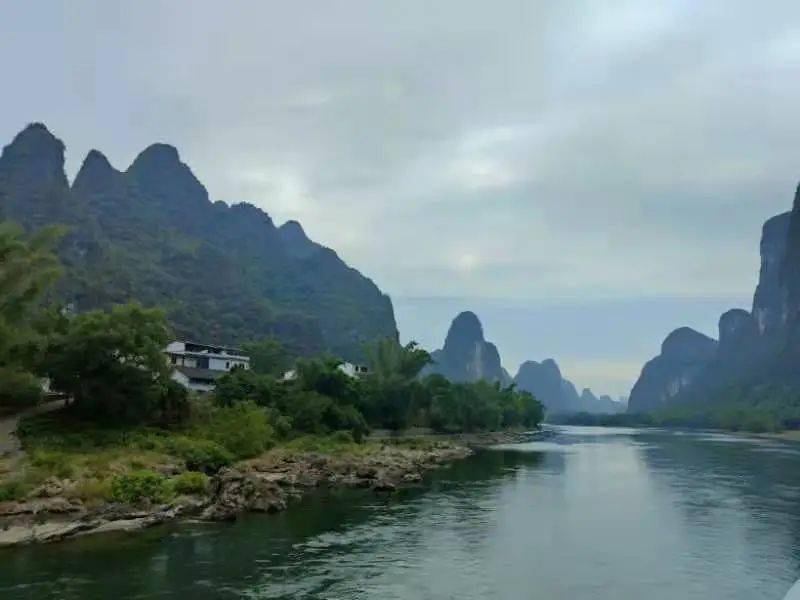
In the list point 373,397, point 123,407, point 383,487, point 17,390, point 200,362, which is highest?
point 200,362

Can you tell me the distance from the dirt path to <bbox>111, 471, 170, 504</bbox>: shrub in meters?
7.96

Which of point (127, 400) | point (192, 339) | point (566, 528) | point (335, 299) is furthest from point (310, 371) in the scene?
point (335, 299)

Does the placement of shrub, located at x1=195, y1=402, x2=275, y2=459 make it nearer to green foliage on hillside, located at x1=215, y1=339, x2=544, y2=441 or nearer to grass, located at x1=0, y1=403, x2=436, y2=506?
grass, located at x1=0, y1=403, x2=436, y2=506

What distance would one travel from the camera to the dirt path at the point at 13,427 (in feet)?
114

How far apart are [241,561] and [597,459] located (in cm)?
5336

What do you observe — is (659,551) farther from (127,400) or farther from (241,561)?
(127,400)

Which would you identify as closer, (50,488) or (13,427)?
(50,488)

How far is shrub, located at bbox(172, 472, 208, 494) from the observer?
31.5 meters

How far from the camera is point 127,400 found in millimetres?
41469

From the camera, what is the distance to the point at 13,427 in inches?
1549

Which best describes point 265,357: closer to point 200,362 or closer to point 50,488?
point 200,362

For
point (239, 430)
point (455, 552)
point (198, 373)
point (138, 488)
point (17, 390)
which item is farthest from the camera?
point (198, 373)

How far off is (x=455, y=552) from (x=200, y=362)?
58102 millimetres

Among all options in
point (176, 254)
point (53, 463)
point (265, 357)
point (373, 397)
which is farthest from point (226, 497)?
point (176, 254)
